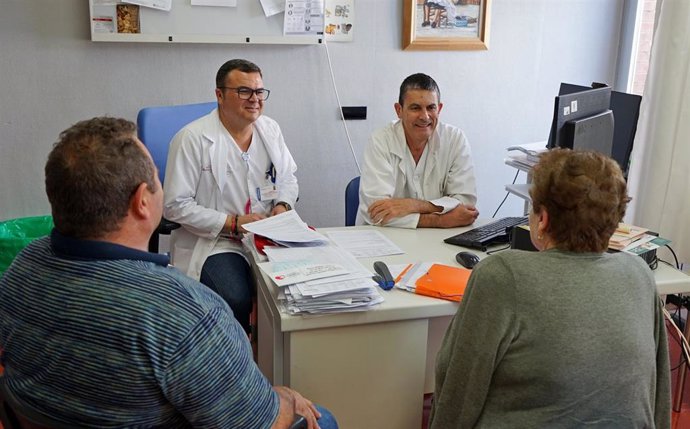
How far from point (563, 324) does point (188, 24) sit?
239 cm

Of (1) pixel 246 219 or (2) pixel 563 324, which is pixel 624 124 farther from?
(2) pixel 563 324

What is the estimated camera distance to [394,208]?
238cm

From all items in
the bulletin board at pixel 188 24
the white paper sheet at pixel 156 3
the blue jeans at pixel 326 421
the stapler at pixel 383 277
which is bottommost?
the blue jeans at pixel 326 421

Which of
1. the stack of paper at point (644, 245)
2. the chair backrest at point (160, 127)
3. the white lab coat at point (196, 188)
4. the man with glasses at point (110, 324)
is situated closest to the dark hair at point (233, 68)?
the white lab coat at point (196, 188)

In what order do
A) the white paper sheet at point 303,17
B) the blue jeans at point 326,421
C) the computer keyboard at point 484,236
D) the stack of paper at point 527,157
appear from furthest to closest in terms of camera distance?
the white paper sheet at point 303,17 → the stack of paper at point 527,157 → the computer keyboard at point 484,236 → the blue jeans at point 326,421

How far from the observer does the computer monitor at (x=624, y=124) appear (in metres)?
2.80

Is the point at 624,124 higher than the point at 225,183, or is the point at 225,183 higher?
the point at 624,124

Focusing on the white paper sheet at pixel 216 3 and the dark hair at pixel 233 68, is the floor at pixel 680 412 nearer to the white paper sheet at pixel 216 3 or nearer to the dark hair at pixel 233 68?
the dark hair at pixel 233 68

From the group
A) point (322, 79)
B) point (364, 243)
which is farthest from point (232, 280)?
point (322, 79)

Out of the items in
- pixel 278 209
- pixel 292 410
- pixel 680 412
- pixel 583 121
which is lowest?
pixel 680 412

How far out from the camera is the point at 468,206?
8.27 feet

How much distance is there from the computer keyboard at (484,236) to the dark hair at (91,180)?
4.15 feet

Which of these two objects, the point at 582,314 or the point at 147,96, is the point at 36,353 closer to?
the point at 582,314

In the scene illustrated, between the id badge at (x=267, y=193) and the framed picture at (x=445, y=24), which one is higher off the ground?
the framed picture at (x=445, y=24)
